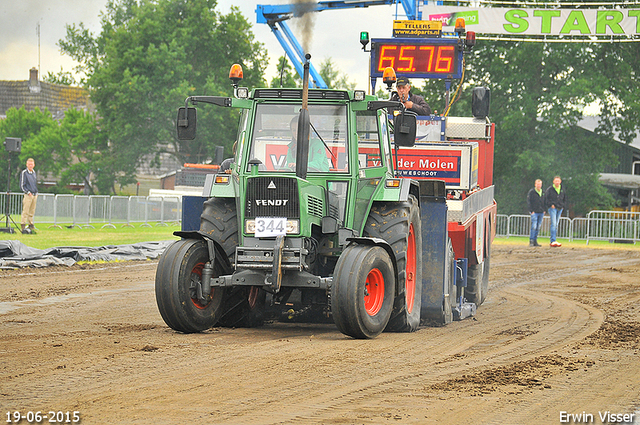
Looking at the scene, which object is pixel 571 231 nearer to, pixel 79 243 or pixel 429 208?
pixel 79 243

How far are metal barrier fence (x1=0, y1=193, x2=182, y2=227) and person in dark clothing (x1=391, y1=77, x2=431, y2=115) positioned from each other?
14989 mm

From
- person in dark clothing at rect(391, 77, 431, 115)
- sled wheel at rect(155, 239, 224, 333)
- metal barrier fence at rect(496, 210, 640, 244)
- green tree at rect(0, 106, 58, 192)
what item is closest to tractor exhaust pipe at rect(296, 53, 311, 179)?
sled wheel at rect(155, 239, 224, 333)

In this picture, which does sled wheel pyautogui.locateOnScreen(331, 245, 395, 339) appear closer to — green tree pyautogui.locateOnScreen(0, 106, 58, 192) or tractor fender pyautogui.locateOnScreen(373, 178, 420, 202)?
tractor fender pyautogui.locateOnScreen(373, 178, 420, 202)

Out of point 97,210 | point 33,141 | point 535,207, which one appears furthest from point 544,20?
point 33,141

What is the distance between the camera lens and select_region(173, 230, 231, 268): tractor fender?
8180 millimetres

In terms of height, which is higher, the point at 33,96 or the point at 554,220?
the point at 33,96

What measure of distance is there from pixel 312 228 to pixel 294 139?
0.96m

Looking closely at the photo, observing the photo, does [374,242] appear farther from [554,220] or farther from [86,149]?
[86,149]

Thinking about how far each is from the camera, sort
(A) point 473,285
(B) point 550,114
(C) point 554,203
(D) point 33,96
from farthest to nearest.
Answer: (D) point 33,96 < (B) point 550,114 < (C) point 554,203 < (A) point 473,285

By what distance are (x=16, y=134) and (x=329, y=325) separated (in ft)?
161

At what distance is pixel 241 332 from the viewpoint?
8.55 m

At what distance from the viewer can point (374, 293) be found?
817 centimetres

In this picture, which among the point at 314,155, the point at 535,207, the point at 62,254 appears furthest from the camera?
the point at 535,207

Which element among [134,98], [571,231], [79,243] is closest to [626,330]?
[79,243]
